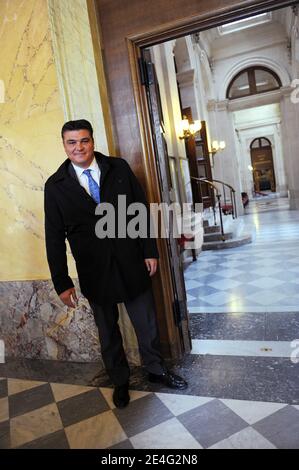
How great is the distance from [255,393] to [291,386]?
0.24 metres


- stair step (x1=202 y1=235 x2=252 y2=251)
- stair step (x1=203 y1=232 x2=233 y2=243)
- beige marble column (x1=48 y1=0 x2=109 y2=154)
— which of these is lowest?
stair step (x1=202 y1=235 x2=252 y2=251)

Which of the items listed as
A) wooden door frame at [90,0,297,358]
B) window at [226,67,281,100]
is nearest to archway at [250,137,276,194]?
window at [226,67,281,100]

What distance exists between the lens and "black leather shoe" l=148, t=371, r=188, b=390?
A: 229 cm

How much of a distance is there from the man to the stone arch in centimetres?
1185

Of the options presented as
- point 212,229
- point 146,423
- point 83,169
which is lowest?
point 146,423

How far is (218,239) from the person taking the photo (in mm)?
7273

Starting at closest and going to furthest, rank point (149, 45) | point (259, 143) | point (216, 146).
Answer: point (149, 45) < point (216, 146) < point (259, 143)

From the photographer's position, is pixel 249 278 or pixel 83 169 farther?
pixel 249 278

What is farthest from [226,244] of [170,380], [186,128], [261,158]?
[261,158]

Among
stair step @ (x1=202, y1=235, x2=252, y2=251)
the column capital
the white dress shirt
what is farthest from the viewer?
the column capital

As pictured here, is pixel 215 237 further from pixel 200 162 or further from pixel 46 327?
pixel 46 327

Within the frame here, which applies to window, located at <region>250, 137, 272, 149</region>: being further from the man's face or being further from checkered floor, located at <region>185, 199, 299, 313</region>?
the man's face

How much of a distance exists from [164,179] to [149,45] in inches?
37.0

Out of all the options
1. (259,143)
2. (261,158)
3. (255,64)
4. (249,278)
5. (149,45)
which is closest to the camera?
(149,45)
